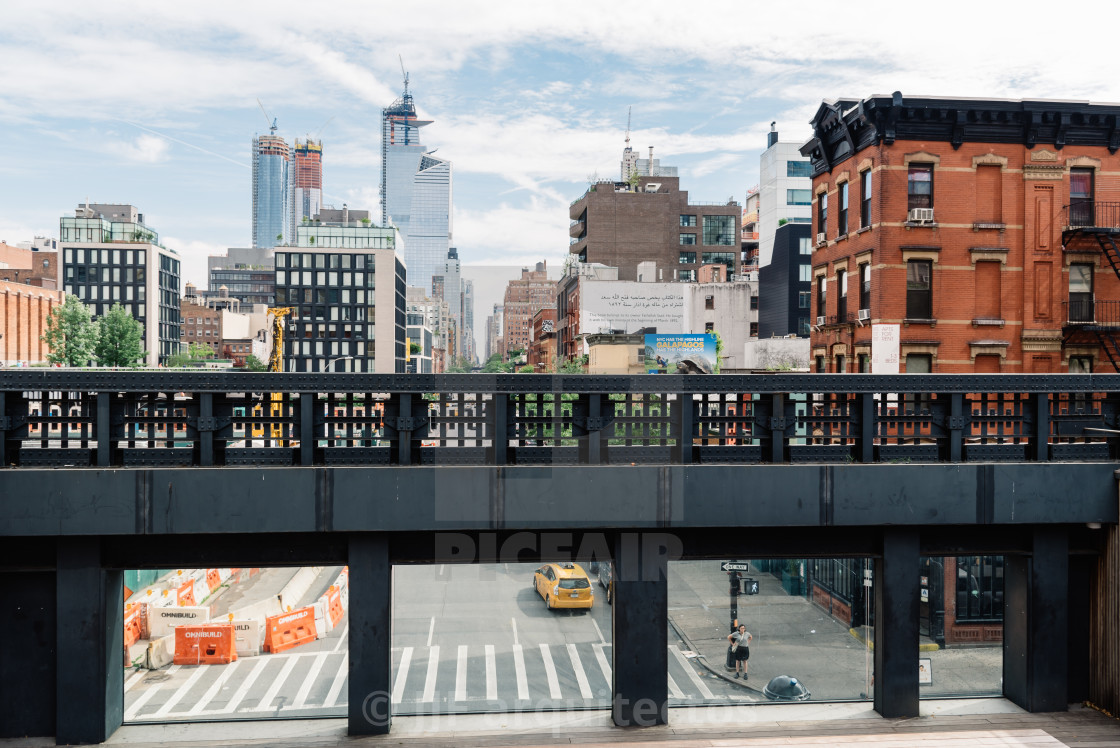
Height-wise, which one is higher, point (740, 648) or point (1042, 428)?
point (1042, 428)

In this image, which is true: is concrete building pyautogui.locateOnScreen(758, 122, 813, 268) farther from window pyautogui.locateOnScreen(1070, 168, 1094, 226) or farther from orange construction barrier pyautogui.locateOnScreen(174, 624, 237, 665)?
orange construction barrier pyautogui.locateOnScreen(174, 624, 237, 665)

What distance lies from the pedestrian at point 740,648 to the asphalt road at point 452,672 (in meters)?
0.88

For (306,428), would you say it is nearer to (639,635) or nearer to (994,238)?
(639,635)

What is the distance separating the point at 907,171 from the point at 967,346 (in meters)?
6.52

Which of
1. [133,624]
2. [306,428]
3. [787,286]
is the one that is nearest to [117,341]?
[787,286]

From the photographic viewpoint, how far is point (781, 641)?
21797 millimetres

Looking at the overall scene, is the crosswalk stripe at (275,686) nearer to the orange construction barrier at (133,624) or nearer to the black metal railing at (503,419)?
the orange construction barrier at (133,624)

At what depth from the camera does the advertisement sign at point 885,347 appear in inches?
→ 1012

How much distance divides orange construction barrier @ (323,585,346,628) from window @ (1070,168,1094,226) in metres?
27.3

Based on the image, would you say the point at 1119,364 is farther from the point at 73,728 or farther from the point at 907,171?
the point at 73,728

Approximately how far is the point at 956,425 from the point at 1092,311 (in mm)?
22542

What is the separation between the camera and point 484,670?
19141 millimetres

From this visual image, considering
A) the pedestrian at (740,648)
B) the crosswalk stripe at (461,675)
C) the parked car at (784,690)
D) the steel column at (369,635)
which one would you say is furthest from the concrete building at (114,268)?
the steel column at (369,635)

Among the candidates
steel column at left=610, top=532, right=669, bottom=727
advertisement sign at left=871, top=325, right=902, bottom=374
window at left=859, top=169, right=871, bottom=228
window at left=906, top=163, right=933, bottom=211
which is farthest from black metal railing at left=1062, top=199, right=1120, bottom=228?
steel column at left=610, top=532, right=669, bottom=727
